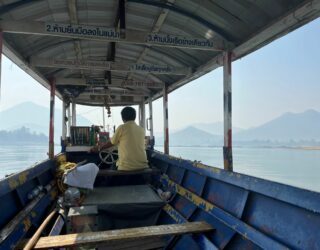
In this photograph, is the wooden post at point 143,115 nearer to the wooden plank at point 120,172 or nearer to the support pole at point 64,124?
the support pole at point 64,124

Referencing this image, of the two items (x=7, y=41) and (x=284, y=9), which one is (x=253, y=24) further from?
(x=7, y=41)

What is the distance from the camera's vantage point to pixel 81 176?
4.04m

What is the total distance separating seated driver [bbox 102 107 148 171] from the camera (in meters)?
4.89

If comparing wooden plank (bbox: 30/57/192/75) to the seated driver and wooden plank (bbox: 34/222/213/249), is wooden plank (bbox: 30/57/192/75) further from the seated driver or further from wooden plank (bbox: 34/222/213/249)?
wooden plank (bbox: 34/222/213/249)

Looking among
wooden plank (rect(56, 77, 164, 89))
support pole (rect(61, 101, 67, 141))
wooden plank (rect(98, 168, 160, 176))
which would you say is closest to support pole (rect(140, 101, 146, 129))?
support pole (rect(61, 101, 67, 141))

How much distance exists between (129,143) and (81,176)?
1.10m

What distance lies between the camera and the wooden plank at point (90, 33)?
13.4 feet

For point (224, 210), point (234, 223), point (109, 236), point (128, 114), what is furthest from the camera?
point (128, 114)

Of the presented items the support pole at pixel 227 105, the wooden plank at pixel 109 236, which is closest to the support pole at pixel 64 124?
the support pole at pixel 227 105

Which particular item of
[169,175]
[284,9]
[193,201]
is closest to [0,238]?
[193,201]

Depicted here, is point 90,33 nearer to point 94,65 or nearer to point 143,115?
point 94,65

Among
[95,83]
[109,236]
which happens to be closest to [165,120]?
[95,83]

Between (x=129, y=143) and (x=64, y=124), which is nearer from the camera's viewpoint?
(x=129, y=143)

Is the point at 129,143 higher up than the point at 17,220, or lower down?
higher up
